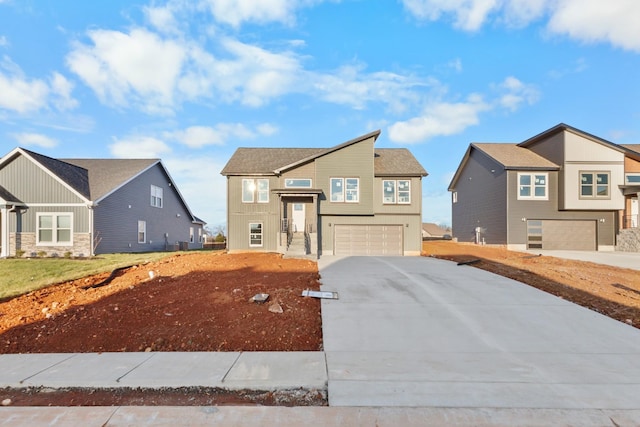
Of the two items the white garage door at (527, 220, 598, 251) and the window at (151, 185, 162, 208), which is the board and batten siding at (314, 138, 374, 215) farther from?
the window at (151, 185, 162, 208)

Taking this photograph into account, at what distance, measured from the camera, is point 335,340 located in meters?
5.84

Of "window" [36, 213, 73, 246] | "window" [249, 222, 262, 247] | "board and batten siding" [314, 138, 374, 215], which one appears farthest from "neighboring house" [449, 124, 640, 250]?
"window" [36, 213, 73, 246]

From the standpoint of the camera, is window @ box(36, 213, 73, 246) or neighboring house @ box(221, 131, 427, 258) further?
neighboring house @ box(221, 131, 427, 258)

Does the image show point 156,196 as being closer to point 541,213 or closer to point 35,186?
point 35,186

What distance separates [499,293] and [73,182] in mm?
21144

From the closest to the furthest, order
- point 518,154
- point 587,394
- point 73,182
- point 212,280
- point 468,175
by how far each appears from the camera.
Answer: point 587,394, point 212,280, point 73,182, point 518,154, point 468,175

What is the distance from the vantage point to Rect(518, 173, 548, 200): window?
2067 cm

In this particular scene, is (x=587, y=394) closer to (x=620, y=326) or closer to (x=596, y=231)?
(x=620, y=326)

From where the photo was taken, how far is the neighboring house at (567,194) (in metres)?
20.1

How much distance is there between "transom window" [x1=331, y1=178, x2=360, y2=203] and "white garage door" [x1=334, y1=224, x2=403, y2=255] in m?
1.49

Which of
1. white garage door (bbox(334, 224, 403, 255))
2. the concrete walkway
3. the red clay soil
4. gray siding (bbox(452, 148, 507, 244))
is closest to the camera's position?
the concrete walkway

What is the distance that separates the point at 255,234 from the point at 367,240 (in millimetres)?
6354

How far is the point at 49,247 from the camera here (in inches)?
677

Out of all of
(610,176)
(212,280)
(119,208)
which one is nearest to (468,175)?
(610,176)
